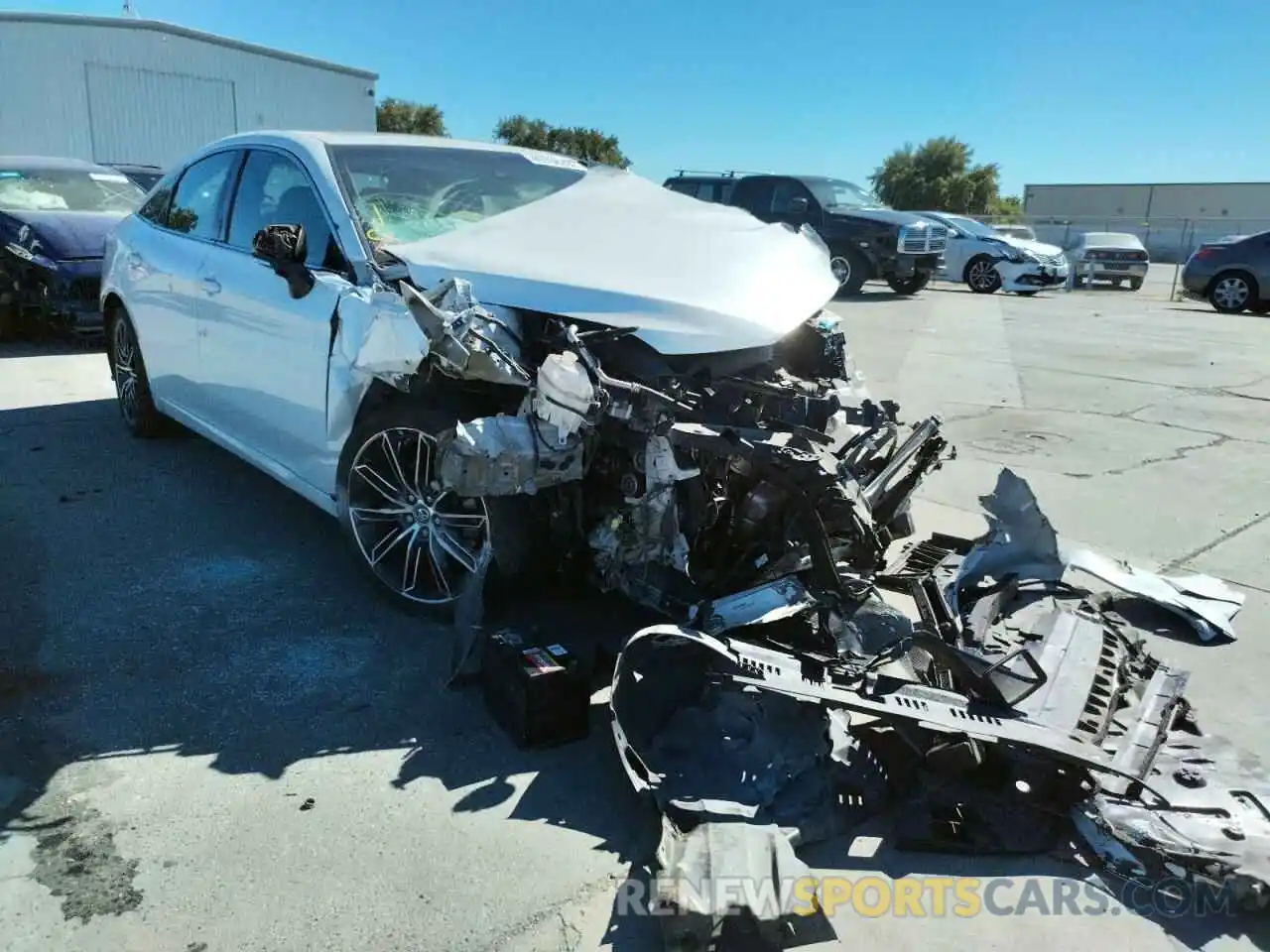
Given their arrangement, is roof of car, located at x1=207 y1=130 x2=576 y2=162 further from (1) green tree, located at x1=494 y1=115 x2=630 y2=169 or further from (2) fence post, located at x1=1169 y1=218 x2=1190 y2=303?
(1) green tree, located at x1=494 y1=115 x2=630 y2=169

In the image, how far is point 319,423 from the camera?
12.7 feet

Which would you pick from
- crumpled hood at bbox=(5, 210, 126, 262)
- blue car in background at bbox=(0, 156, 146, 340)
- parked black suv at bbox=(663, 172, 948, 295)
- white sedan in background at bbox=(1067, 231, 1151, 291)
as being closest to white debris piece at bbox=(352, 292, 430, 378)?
blue car in background at bbox=(0, 156, 146, 340)

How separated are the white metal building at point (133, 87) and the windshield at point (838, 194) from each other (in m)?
13.7

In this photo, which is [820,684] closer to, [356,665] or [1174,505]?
[356,665]

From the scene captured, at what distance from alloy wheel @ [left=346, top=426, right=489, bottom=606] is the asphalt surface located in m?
0.21

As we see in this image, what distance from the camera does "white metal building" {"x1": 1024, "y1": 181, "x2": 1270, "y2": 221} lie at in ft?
170

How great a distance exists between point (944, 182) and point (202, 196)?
196 feet

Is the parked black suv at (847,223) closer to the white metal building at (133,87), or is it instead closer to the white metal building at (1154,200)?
the white metal building at (133,87)

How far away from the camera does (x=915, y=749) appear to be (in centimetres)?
266

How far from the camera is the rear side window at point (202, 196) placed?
485 centimetres

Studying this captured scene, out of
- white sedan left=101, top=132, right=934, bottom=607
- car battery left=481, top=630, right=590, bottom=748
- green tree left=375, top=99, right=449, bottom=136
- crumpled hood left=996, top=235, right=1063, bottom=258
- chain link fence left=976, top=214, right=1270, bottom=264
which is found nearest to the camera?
car battery left=481, top=630, right=590, bottom=748

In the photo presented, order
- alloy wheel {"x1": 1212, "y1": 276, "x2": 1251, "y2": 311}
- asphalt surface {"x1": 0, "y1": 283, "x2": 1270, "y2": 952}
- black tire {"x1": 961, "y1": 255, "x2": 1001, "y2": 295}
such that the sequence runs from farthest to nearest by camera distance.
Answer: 1. black tire {"x1": 961, "y1": 255, "x2": 1001, "y2": 295}
2. alloy wheel {"x1": 1212, "y1": 276, "x2": 1251, "y2": 311}
3. asphalt surface {"x1": 0, "y1": 283, "x2": 1270, "y2": 952}

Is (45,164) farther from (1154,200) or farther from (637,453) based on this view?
(1154,200)

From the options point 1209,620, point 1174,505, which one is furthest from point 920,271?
point 1209,620
